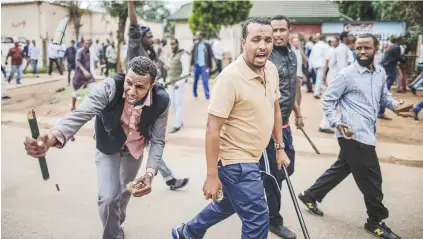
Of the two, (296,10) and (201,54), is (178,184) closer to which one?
(201,54)

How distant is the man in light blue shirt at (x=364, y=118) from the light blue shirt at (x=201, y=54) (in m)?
6.94

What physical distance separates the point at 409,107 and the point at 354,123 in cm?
48

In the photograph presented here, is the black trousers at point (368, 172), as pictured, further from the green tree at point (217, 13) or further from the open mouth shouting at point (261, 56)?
the green tree at point (217, 13)

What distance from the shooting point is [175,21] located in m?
29.4

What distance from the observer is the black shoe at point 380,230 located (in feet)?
11.0

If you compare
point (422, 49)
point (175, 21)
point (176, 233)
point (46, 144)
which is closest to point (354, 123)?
point (176, 233)

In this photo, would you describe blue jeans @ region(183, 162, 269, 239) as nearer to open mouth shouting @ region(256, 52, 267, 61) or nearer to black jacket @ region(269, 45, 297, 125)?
open mouth shouting @ region(256, 52, 267, 61)

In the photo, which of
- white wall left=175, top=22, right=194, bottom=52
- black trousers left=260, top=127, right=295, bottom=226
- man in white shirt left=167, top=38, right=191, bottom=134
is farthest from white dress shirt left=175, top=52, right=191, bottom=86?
white wall left=175, top=22, right=194, bottom=52

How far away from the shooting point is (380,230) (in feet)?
11.1

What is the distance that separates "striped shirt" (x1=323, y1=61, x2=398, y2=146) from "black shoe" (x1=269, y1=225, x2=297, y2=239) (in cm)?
95

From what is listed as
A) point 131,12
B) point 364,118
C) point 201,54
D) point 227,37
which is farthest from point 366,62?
point 227,37

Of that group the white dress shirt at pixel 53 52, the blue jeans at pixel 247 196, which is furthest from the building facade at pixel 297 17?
the blue jeans at pixel 247 196

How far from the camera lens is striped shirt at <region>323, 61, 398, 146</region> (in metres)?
3.36

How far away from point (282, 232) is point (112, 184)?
1.47 metres
